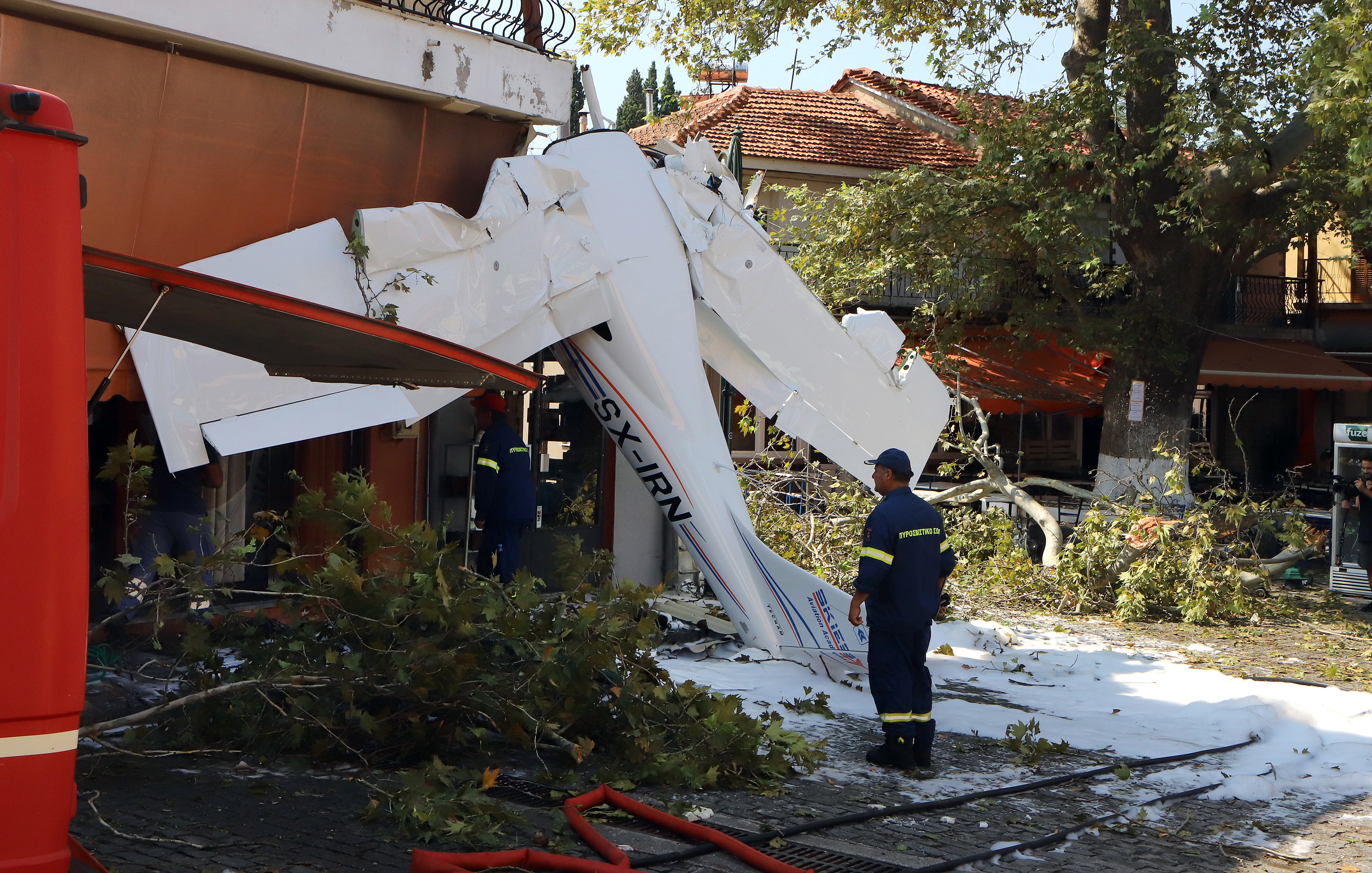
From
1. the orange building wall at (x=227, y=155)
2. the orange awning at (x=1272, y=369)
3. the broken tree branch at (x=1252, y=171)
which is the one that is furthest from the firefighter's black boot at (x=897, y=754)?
the orange awning at (x=1272, y=369)

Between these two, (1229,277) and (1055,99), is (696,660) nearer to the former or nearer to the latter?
(1055,99)

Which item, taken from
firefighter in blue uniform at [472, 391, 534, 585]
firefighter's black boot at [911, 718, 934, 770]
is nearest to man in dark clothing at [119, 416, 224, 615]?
firefighter in blue uniform at [472, 391, 534, 585]

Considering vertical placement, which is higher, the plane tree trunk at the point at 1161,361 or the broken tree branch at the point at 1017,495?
the plane tree trunk at the point at 1161,361

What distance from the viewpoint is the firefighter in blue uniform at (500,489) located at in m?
9.63

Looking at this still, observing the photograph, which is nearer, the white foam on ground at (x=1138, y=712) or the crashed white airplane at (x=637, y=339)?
the white foam on ground at (x=1138, y=712)

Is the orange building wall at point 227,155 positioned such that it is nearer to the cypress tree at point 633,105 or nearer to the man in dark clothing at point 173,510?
the man in dark clothing at point 173,510

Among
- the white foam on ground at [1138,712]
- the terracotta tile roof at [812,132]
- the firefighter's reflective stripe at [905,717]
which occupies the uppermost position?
the terracotta tile roof at [812,132]

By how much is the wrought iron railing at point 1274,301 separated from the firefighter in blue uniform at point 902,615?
2513cm

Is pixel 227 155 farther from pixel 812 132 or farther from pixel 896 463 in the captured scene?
pixel 812 132

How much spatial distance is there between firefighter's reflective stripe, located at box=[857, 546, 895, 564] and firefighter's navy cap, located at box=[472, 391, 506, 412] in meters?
4.09

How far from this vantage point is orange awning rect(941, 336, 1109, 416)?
859 inches

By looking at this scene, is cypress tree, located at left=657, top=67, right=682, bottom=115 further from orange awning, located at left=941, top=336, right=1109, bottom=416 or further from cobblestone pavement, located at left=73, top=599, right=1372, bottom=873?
cobblestone pavement, located at left=73, top=599, right=1372, bottom=873

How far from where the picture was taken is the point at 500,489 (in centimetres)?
962

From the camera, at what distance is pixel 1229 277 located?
1722cm
